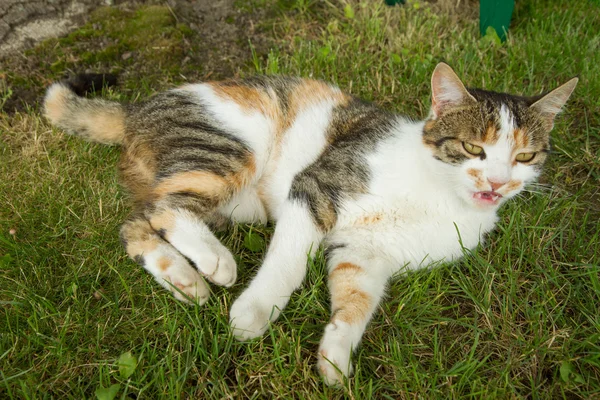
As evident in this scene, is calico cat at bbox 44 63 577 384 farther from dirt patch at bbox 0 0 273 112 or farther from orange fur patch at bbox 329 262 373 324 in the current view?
dirt patch at bbox 0 0 273 112

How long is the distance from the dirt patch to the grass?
0.11 ft

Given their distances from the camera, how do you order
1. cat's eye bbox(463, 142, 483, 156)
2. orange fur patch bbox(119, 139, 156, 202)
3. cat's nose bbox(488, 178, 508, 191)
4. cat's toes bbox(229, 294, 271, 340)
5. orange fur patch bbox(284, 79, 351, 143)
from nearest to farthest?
cat's toes bbox(229, 294, 271, 340)
cat's nose bbox(488, 178, 508, 191)
cat's eye bbox(463, 142, 483, 156)
orange fur patch bbox(119, 139, 156, 202)
orange fur patch bbox(284, 79, 351, 143)

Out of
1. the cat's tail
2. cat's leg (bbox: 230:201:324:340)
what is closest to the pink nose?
cat's leg (bbox: 230:201:324:340)

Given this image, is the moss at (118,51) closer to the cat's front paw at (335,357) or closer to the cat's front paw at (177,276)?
the cat's front paw at (177,276)

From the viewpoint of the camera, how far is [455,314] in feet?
7.13

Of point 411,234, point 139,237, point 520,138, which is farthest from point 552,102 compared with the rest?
point 139,237

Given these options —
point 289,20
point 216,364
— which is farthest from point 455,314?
point 289,20

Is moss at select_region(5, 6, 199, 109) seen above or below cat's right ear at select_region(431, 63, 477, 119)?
below

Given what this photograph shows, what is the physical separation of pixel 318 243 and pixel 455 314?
0.67 metres

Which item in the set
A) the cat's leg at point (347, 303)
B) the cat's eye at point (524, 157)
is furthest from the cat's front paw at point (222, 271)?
the cat's eye at point (524, 157)

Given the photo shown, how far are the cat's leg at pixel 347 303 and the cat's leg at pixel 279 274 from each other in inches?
6.1

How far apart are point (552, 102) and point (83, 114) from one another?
2.35 metres

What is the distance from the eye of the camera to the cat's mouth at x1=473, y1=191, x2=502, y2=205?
210 centimetres

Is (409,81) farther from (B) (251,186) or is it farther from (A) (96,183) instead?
(A) (96,183)
